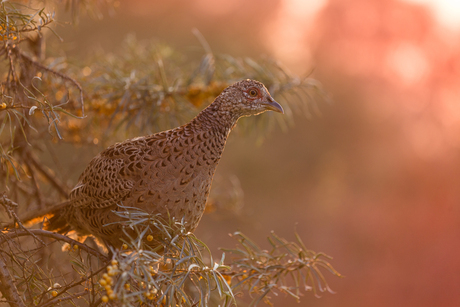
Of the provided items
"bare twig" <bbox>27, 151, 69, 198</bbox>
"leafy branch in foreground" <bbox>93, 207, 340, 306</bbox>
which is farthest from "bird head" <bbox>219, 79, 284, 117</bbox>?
"bare twig" <bbox>27, 151, 69, 198</bbox>

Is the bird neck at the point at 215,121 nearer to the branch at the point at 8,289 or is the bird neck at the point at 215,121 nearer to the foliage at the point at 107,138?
the foliage at the point at 107,138

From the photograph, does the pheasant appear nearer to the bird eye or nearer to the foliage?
the bird eye

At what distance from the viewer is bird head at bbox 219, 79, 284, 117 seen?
2.42 meters

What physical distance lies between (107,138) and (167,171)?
1.77 meters

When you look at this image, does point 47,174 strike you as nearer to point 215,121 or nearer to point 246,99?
point 215,121

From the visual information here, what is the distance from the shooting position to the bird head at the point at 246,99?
2420 millimetres

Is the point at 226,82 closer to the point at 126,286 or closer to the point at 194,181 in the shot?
the point at 194,181

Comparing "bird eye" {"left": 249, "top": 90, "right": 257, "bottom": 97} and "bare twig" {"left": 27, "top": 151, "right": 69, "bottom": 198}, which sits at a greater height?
"bird eye" {"left": 249, "top": 90, "right": 257, "bottom": 97}

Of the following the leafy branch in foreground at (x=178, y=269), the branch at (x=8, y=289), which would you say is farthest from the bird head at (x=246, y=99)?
the branch at (x=8, y=289)

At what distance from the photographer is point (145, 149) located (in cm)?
238

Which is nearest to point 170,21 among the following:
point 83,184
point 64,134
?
point 64,134

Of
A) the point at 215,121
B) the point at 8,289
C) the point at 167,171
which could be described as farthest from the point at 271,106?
the point at 8,289

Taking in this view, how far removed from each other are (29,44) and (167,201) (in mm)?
2025

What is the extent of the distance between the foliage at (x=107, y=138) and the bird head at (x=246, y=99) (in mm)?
750
